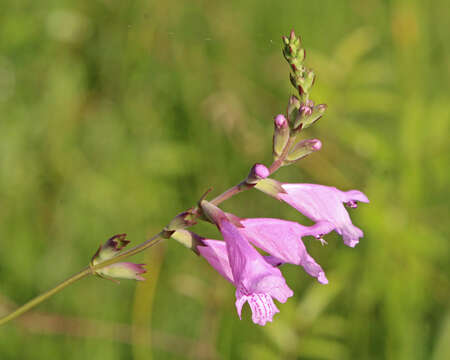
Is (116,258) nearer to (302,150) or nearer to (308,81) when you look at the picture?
(302,150)

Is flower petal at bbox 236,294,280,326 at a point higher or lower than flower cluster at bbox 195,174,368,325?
lower

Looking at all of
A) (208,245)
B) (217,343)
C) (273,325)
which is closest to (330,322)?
(273,325)

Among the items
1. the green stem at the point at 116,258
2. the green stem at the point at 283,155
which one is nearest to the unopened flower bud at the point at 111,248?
the green stem at the point at 116,258

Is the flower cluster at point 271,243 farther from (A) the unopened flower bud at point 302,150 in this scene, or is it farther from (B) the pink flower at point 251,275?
(A) the unopened flower bud at point 302,150

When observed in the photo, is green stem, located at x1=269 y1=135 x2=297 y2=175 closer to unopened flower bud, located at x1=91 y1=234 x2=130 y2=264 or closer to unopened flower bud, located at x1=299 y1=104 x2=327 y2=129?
unopened flower bud, located at x1=299 y1=104 x2=327 y2=129

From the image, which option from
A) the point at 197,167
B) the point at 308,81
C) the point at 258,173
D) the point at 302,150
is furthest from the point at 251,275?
the point at 197,167

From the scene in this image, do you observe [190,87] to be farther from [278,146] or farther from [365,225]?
[278,146]

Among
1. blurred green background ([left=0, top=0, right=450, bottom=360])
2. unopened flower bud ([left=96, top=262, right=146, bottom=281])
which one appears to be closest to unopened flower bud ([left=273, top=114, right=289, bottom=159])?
unopened flower bud ([left=96, top=262, right=146, bottom=281])
